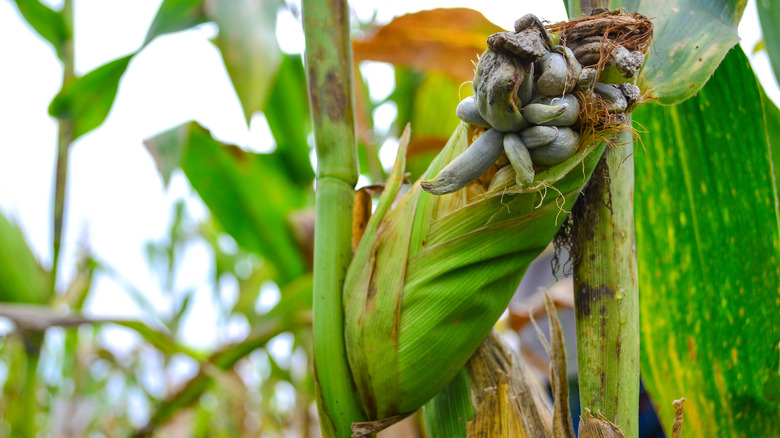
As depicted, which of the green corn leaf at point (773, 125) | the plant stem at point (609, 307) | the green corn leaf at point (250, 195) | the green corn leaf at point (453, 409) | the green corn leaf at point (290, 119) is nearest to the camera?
the plant stem at point (609, 307)

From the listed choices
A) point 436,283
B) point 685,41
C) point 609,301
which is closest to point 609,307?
point 609,301

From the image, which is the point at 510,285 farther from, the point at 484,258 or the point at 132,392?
the point at 132,392

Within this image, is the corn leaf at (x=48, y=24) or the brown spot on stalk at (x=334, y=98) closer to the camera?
the brown spot on stalk at (x=334, y=98)

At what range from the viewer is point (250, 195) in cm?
138

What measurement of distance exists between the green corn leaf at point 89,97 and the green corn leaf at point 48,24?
20 cm

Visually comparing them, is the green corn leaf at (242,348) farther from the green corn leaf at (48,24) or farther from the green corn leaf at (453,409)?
the green corn leaf at (48,24)

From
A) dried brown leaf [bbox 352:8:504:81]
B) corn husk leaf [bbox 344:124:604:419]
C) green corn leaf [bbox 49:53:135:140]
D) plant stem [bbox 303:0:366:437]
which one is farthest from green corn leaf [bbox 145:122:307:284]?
corn husk leaf [bbox 344:124:604:419]

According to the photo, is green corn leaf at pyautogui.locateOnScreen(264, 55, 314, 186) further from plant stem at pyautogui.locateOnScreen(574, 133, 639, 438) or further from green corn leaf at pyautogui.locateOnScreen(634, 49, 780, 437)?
plant stem at pyautogui.locateOnScreen(574, 133, 639, 438)

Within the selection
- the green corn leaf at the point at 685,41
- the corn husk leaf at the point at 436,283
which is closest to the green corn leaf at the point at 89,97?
the corn husk leaf at the point at 436,283

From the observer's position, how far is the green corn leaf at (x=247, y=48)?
939 millimetres

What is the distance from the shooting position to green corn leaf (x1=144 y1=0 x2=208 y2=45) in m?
0.97

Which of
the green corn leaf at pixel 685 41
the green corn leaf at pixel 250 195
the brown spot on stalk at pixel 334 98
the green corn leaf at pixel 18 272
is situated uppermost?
the green corn leaf at pixel 685 41

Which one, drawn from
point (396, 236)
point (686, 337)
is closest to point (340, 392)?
point (396, 236)

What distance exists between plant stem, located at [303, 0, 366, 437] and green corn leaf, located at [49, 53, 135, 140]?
1.76ft
